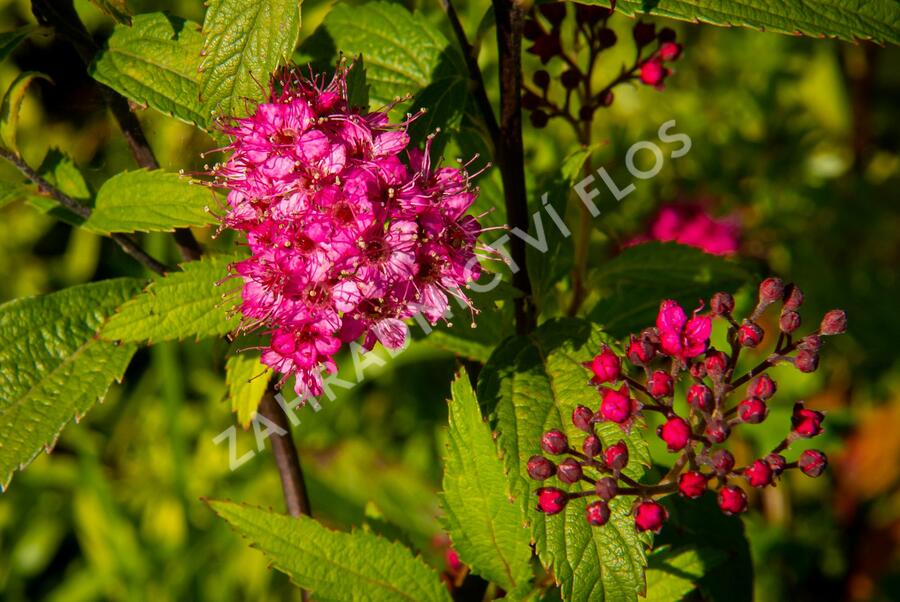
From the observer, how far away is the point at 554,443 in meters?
1.21

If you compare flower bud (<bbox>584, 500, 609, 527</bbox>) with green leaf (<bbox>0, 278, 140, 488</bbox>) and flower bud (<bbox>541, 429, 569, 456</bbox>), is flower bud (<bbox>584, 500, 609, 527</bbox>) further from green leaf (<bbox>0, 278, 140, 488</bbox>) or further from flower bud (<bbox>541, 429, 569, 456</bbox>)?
green leaf (<bbox>0, 278, 140, 488</bbox>)

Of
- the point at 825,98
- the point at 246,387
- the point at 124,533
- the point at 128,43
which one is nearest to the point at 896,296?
the point at 825,98

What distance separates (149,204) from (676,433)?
897mm

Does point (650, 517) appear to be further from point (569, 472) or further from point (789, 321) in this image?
point (789, 321)

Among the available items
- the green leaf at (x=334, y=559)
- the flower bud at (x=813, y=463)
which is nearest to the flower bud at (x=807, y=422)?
the flower bud at (x=813, y=463)

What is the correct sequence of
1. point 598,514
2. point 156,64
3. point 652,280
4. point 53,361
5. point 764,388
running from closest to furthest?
1. point 598,514
2. point 764,388
3. point 156,64
4. point 53,361
5. point 652,280

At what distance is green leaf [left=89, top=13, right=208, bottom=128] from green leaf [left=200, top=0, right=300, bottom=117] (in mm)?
151

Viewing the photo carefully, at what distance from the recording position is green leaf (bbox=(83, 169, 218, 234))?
55.4 inches

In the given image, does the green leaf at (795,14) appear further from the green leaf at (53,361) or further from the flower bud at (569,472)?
the green leaf at (53,361)

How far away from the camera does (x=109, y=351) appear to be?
1.54 meters

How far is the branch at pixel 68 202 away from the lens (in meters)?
1.50

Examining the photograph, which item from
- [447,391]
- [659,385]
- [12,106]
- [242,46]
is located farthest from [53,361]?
[447,391]

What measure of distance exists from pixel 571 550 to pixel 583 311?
747 mm

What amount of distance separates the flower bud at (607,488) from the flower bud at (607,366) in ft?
0.46
